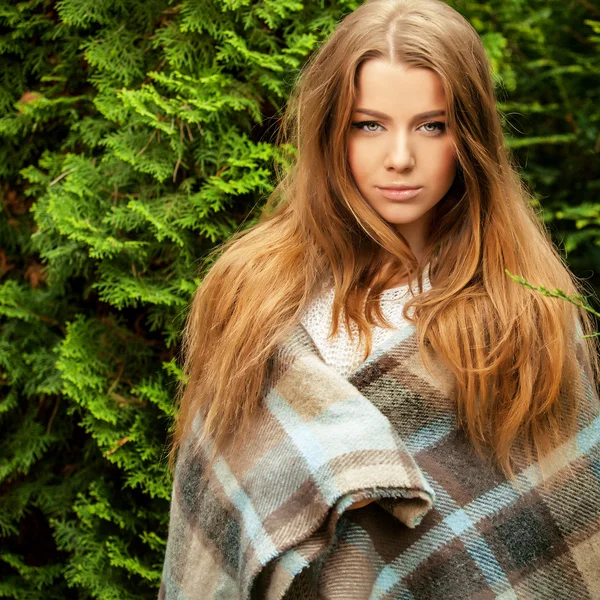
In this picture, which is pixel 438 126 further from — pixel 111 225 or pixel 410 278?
pixel 111 225

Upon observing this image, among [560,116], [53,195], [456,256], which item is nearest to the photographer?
[456,256]

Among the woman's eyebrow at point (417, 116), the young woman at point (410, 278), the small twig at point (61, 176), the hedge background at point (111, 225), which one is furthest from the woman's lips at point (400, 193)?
the small twig at point (61, 176)

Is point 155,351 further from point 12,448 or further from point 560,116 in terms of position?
point 560,116

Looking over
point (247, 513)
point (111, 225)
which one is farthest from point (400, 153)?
point (111, 225)

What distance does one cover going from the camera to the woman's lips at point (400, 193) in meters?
1.37

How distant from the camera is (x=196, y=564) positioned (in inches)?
57.9

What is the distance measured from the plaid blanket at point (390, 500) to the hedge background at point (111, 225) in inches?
22.1

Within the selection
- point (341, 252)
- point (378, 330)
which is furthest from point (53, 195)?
point (378, 330)

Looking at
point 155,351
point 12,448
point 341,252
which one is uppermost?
point 341,252

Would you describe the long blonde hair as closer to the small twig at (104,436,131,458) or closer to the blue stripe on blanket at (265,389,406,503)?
the blue stripe on blanket at (265,389,406,503)

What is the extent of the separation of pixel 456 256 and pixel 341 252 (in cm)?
20

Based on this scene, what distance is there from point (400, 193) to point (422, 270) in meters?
0.17

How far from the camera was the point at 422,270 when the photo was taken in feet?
4.81

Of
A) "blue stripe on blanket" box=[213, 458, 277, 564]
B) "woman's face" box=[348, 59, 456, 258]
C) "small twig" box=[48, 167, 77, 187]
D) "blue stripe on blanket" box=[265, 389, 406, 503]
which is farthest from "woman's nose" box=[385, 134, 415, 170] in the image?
"small twig" box=[48, 167, 77, 187]
